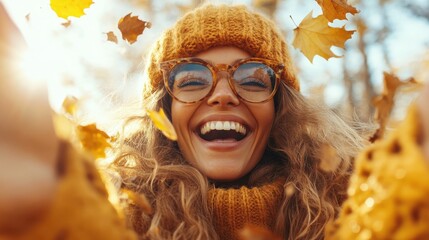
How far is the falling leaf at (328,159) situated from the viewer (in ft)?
7.45

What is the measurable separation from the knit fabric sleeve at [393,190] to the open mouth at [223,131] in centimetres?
129

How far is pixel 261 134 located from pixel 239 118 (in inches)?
5.9

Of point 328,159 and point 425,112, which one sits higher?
point 425,112

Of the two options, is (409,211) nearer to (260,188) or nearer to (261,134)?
(260,188)

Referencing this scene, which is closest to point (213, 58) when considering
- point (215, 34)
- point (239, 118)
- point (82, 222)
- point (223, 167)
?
point (215, 34)

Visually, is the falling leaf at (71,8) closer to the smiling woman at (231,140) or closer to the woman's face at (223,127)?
the smiling woman at (231,140)

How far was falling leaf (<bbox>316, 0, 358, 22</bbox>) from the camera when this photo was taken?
81.9 inches

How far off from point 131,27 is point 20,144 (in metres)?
1.83

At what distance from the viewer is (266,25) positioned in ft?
8.40

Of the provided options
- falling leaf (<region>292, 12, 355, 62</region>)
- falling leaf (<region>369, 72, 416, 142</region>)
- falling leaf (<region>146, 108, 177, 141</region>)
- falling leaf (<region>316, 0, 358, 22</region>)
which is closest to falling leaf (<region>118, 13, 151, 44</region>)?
falling leaf (<region>146, 108, 177, 141</region>)

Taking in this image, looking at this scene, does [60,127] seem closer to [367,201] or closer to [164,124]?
[367,201]

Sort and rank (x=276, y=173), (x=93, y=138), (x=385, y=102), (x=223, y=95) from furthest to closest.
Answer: (x=276, y=173) → (x=223, y=95) → (x=93, y=138) → (x=385, y=102)

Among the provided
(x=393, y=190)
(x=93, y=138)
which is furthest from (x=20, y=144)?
(x=93, y=138)

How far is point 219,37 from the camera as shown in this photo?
2.34m
